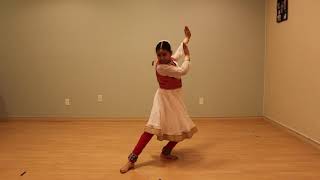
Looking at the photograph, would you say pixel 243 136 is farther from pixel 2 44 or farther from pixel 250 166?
pixel 2 44

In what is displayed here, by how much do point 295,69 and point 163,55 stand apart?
2075 millimetres

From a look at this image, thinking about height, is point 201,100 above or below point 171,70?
below

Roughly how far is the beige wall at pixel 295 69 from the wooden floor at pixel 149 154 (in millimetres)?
272

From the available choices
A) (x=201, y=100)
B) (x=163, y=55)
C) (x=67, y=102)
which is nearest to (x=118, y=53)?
(x=67, y=102)

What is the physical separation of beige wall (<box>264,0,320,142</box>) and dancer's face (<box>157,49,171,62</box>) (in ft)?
5.76

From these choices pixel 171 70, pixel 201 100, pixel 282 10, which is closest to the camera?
pixel 171 70

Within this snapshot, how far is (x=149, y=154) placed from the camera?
3650 mm

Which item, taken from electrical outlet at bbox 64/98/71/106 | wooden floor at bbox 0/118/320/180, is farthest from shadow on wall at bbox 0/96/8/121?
electrical outlet at bbox 64/98/71/106

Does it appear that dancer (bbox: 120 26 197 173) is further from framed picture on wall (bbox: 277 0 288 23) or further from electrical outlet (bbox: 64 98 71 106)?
electrical outlet (bbox: 64 98 71 106)

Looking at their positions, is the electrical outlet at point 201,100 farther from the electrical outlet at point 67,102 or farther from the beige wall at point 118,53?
the electrical outlet at point 67,102

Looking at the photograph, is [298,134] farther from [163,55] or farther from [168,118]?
[163,55]

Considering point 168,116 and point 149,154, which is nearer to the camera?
point 168,116

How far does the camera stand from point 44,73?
17.7ft

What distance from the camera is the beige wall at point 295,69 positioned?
12.5 ft
